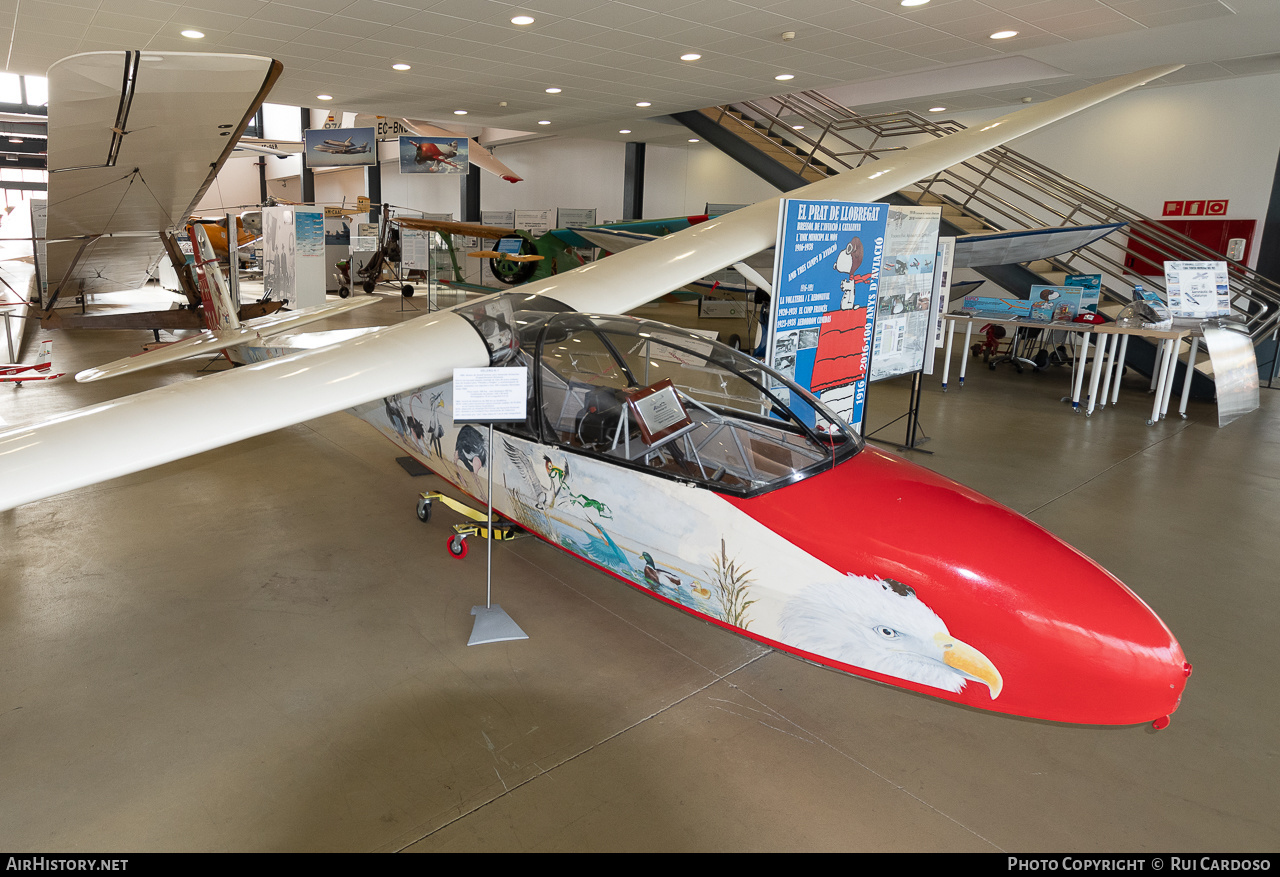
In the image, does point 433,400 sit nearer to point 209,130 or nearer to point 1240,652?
point 209,130

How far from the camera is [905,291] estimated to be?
6.16m

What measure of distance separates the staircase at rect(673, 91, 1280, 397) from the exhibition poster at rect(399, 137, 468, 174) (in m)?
6.71

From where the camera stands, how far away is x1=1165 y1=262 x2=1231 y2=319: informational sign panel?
8.98 m

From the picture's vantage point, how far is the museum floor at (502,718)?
8.59ft

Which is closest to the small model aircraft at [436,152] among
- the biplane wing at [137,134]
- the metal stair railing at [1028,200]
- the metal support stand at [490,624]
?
the metal stair railing at [1028,200]

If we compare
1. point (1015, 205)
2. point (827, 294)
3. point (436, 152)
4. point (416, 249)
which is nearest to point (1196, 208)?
point (1015, 205)

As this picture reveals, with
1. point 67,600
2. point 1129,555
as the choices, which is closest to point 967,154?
point 1129,555

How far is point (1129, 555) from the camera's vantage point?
194 inches

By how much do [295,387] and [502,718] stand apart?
1854 millimetres

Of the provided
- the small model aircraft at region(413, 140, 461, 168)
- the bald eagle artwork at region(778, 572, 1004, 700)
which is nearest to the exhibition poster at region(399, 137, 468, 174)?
the small model aircraft at region(413, 140, 461, 168)

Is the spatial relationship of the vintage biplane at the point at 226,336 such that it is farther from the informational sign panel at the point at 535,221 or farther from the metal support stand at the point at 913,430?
the informational sign panel at the point at 535,221

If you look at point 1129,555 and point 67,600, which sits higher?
point 1129,555

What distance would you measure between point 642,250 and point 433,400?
2.08m

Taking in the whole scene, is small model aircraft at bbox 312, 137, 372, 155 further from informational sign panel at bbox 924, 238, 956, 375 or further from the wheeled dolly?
the wheeled dolly
